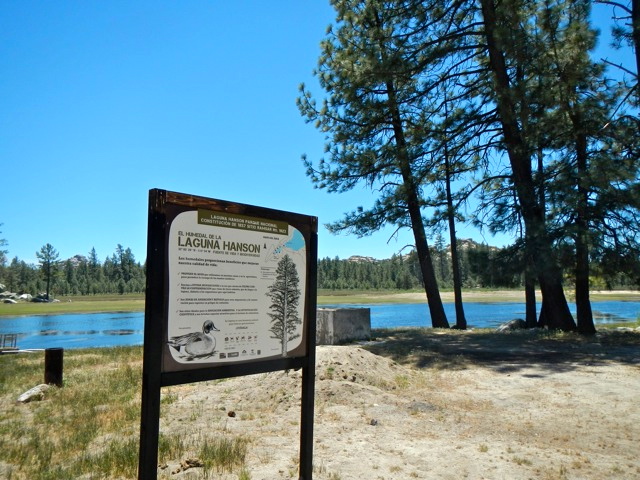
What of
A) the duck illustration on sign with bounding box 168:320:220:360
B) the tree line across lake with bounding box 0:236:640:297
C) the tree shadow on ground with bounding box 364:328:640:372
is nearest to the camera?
the duck illustration on sign with bounding box 168:320:220:360

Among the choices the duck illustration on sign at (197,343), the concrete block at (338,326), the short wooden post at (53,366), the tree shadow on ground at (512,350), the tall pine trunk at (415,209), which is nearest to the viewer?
the duck illustration on sign at (197,343)

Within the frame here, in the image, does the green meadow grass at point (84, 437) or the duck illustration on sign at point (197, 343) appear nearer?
the duck illustration on sign at point (197, 343)

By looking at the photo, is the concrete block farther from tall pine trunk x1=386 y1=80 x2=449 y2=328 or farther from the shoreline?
the shoreline

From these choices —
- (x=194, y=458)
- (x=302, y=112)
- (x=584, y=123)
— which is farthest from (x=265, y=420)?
(x=302, y=112)

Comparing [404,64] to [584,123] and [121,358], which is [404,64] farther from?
[121,358]

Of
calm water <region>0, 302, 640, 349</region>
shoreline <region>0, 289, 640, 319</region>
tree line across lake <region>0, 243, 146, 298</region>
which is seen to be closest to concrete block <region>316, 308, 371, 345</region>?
calm water <region>0, 302, 640, 349</region>

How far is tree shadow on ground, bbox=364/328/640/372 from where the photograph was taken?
30.4 feet

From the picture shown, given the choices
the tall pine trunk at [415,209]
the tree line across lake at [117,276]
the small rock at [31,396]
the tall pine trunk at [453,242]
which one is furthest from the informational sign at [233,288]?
the tree line across lake at [117,276]

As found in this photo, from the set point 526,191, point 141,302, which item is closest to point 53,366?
point 526,191

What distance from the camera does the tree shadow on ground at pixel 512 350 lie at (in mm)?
9273

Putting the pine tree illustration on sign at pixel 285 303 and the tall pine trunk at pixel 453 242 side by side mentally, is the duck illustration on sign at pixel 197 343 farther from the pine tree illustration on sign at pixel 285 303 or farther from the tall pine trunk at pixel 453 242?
the tall pine trunk at pixel 453 242

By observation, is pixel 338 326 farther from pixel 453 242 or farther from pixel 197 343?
pixel 197 343

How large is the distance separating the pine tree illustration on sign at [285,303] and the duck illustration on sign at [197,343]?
547 millimetres

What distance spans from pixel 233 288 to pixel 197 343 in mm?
448
